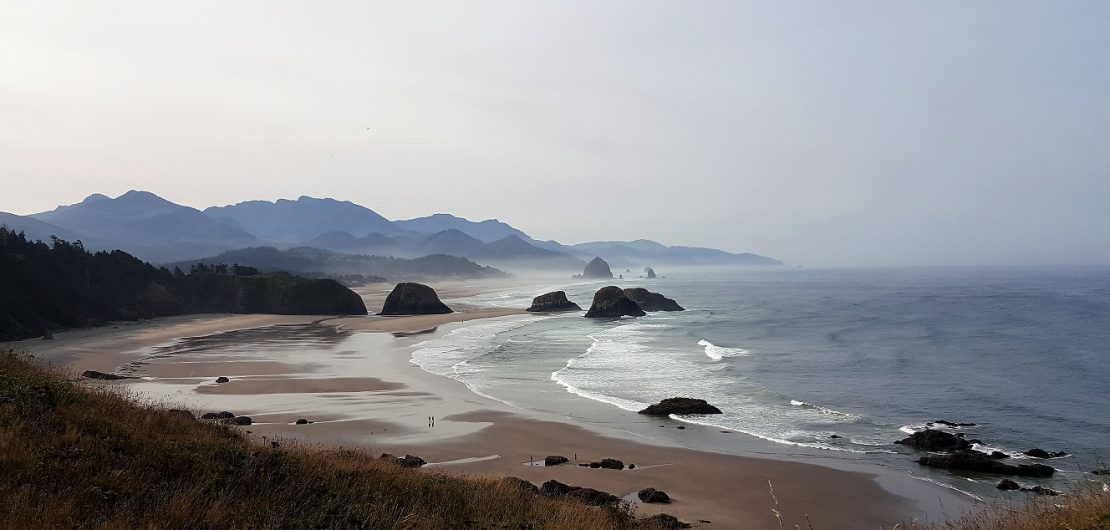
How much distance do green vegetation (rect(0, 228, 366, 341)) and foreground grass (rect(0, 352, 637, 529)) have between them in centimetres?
4171

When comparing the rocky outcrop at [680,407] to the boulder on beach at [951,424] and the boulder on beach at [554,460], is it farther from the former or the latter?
the boulder on beach at [951,424]

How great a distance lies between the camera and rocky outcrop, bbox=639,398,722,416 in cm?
2308

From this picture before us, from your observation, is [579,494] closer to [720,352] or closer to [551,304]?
[720,352]

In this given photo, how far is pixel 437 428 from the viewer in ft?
68.5

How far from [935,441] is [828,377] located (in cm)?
1197

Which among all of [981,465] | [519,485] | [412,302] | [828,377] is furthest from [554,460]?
[412,302]

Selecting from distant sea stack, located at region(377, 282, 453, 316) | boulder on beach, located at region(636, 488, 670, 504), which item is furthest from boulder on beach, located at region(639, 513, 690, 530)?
distant sea stack, located at region(377, 282, 453, 316)

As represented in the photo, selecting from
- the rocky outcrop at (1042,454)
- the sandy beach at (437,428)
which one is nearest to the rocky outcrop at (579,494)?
the sandy beach at (437,428)

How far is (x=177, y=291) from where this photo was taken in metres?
67.1

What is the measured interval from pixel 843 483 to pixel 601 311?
4942 centimetres

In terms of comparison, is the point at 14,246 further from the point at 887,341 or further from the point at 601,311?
the point at 887,341

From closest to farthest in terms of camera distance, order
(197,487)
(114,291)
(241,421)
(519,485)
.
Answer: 1. (197,487)
2. (519,485)
3. (241,421)
4. (114,291)

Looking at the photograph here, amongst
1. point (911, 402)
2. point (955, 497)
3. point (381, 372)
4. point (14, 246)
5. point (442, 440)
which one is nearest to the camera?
point (955, 497)

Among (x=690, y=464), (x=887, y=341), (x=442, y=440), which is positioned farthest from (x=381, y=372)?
(x=887, y=341)
